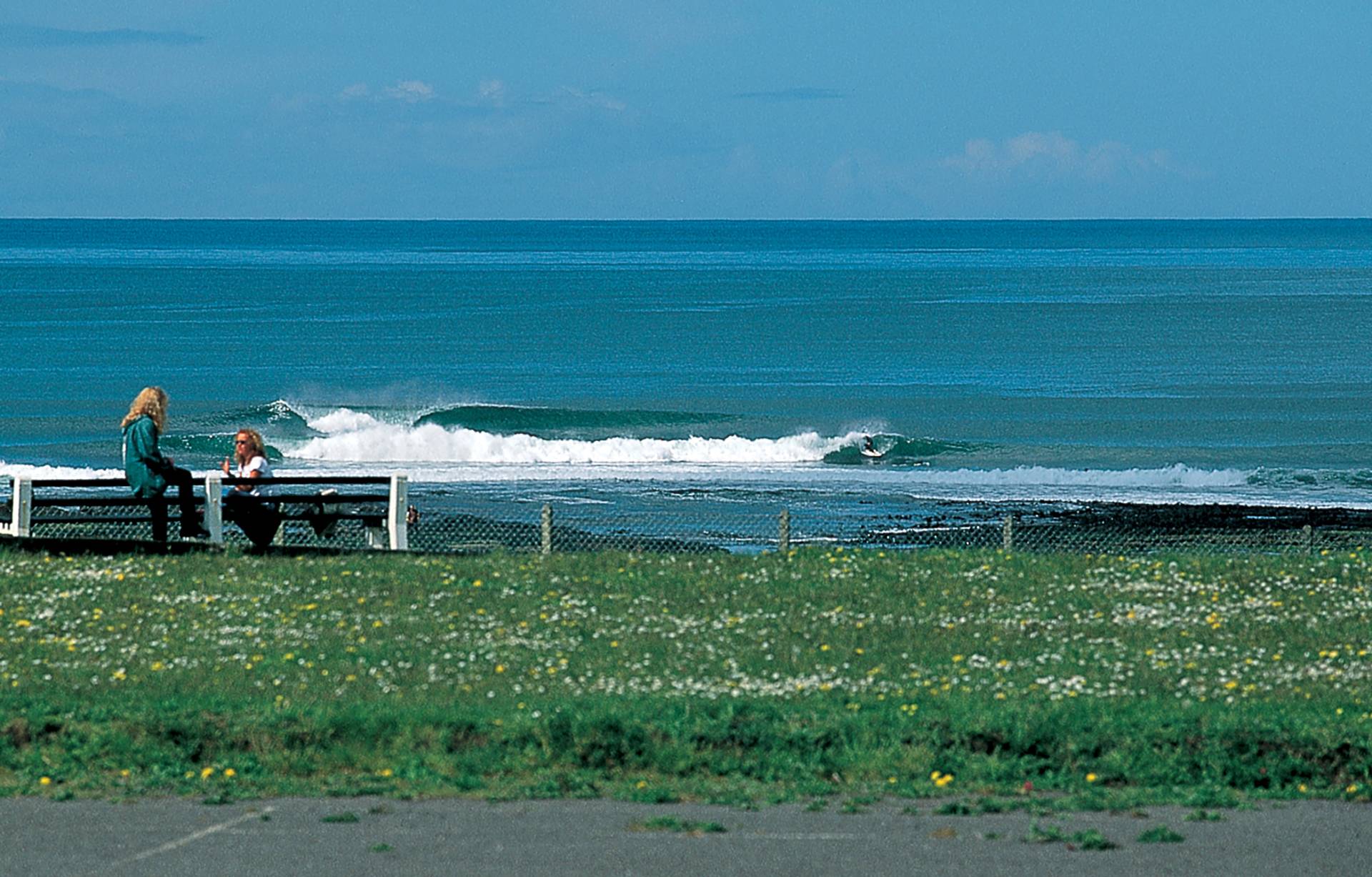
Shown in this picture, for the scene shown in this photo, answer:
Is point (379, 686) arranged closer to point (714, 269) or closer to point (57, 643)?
point (57, 643)

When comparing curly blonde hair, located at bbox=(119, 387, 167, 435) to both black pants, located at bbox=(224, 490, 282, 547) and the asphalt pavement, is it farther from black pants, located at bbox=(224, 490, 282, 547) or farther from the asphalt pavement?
the asphalt pavement

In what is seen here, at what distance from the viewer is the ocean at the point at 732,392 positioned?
137 ft

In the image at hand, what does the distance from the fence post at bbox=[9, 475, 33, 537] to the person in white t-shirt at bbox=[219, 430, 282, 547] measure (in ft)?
6.53

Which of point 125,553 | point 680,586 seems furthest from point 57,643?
point 680,586

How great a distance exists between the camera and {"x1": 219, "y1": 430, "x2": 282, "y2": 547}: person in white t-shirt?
61.0 ft

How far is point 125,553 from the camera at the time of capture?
16.9 meters

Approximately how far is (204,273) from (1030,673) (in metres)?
161

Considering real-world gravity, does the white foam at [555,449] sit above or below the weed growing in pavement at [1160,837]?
above

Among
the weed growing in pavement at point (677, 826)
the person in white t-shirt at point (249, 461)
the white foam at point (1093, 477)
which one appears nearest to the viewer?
the weed growing in pavement at point (677, 826)

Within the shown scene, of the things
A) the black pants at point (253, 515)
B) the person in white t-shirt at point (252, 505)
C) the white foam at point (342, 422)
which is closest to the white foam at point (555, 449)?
the white foam at point (342, 422)

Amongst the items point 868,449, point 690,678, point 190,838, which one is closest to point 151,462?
point 690,678

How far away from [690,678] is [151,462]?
26.6 feet

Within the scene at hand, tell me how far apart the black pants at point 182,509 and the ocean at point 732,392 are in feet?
49.2

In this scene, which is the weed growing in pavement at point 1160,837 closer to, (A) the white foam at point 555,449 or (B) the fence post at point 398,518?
(B) the fence post at point 398,518
